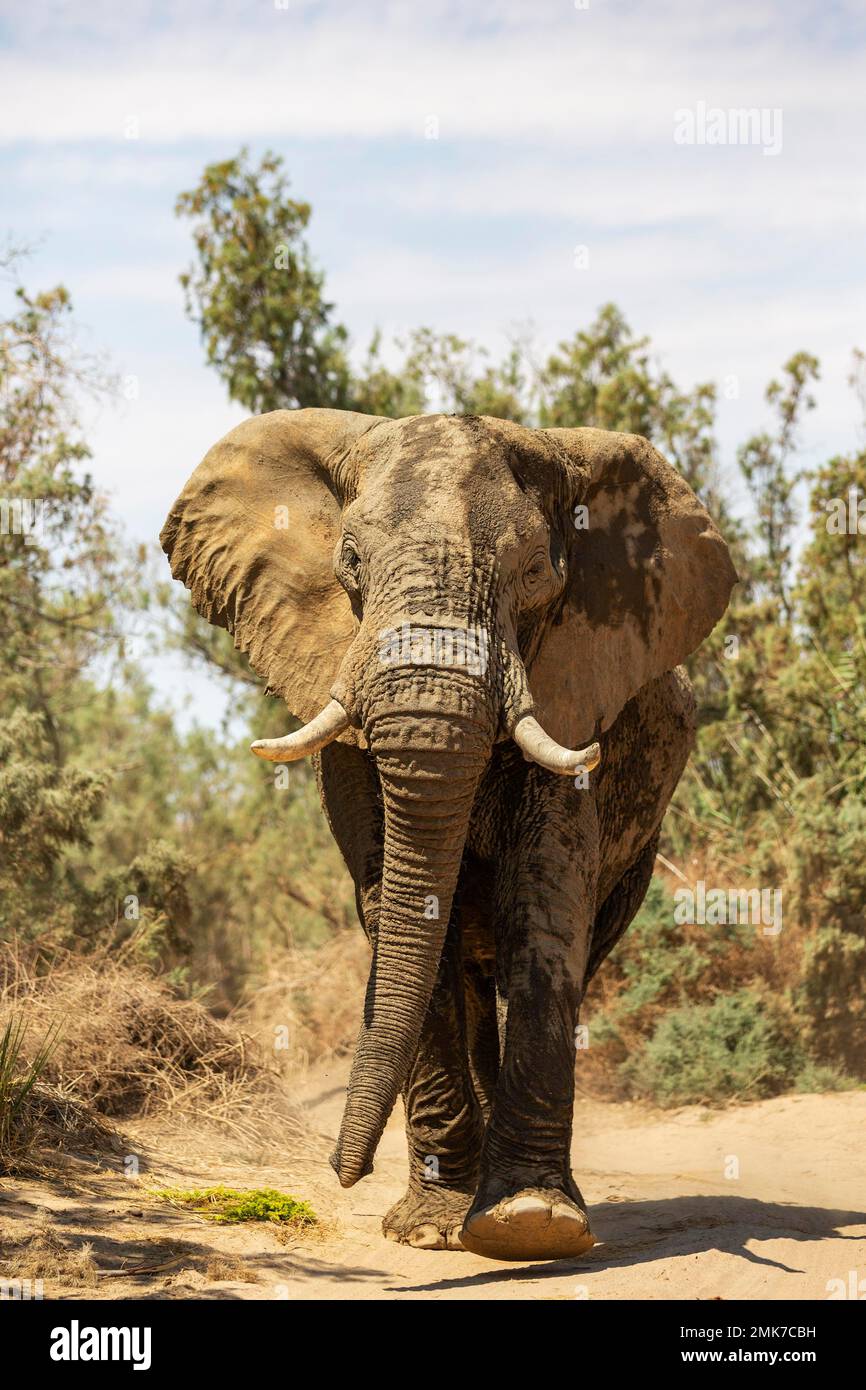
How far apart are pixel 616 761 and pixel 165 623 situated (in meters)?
12.9

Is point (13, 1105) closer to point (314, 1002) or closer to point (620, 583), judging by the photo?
point (620, 583)

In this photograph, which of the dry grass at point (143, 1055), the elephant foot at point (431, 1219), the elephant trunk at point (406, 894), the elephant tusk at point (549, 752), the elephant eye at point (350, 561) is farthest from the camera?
the dry grass at point (143, 1055)

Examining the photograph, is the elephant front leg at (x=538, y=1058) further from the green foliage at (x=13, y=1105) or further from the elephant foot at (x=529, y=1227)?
the green foliage at (x=13, y=1105)

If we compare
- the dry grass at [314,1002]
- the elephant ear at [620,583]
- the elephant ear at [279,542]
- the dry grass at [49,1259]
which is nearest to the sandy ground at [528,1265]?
the dry grass at [49,1259]

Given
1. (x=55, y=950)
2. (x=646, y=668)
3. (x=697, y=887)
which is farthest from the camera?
(x=697, y=887)

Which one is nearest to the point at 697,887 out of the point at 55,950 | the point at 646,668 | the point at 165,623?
the point at 55,950

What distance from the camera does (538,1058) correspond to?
23.7 feet

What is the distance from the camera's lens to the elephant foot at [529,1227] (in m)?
6.82

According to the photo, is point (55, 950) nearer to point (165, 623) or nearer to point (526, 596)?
point (526, 596)

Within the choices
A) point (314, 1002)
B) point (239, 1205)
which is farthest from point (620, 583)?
point (314, 1002)

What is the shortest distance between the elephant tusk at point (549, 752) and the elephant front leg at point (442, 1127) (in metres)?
1.56

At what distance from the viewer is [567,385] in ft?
68.4

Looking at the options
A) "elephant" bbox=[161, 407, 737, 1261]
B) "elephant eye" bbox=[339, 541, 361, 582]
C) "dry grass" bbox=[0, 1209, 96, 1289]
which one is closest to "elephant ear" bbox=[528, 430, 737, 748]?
"elephant" bbox=[161, 407, 737, 1261]

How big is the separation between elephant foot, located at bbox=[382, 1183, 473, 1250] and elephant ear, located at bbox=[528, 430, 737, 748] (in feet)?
7.21
